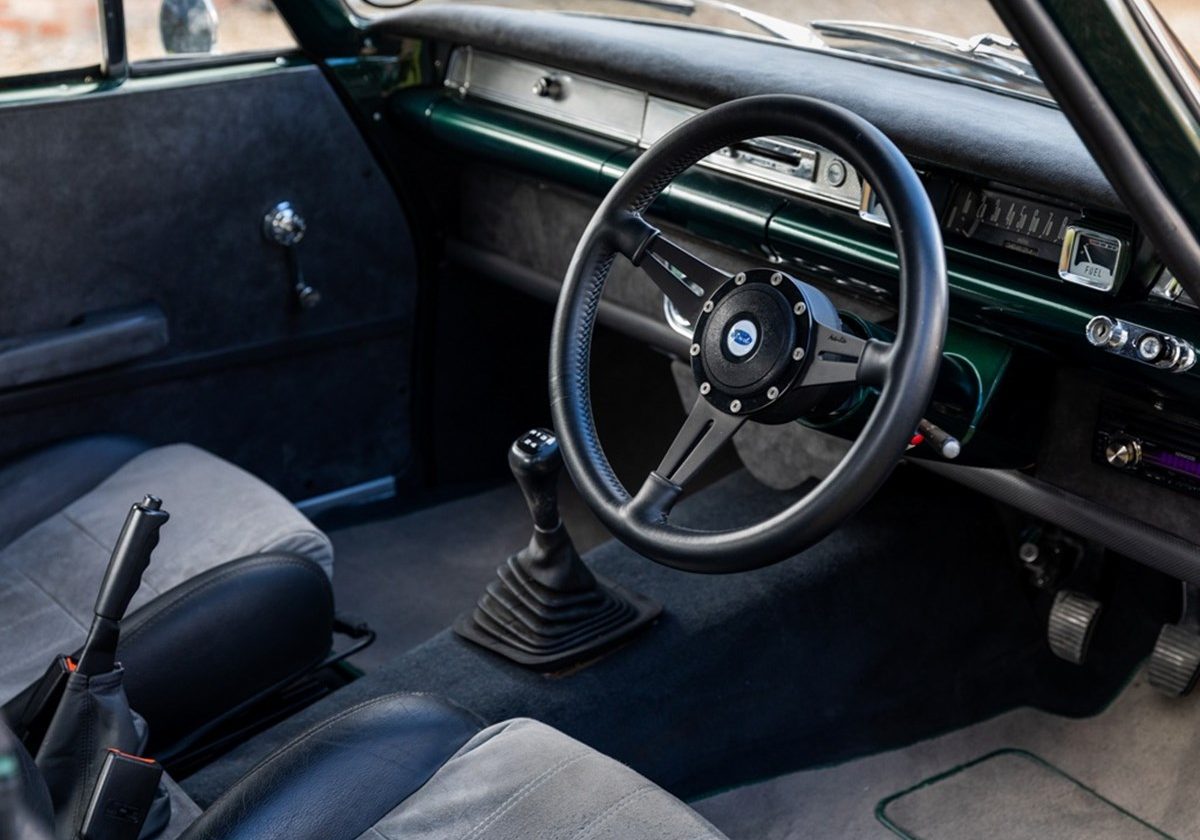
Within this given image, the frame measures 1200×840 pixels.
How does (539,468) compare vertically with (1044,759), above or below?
above

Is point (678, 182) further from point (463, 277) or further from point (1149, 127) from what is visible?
point (1149, 127)

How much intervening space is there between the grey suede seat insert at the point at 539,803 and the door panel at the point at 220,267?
122 centimetres

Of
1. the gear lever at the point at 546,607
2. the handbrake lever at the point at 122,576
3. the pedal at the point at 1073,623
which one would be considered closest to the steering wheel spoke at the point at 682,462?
the gear lever at the point at 546,607

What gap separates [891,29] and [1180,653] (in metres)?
1.00

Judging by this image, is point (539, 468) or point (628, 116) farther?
point (628, 116)

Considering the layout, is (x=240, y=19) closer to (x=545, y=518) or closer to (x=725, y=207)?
(x=725, y=207)

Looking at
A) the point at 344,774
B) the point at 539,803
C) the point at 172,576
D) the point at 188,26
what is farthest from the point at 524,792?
the point at 188,26

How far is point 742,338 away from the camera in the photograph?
1.34 m

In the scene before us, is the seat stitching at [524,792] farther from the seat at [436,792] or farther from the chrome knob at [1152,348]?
the chrome knob at [1152,348]

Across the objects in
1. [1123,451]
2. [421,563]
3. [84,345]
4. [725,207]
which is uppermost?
[725,207]

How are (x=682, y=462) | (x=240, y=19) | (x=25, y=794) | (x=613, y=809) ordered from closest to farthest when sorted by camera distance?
(x=25, y=794), (x=613, y=809), (x=682, y=462), (x=240, y=19)

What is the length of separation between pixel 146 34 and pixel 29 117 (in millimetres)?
242

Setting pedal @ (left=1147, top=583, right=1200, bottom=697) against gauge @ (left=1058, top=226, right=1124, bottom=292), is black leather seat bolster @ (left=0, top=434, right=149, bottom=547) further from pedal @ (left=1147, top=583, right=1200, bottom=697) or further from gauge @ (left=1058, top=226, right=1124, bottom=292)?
pedal @ (left=1147, top=583, right=1200, bottom=697)

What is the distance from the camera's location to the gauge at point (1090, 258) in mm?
1503
